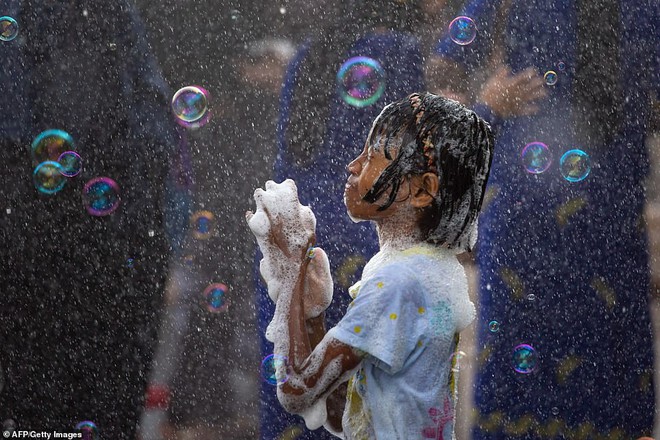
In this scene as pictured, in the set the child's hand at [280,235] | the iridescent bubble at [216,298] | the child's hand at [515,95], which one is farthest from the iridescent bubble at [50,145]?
the child's hand at [280,235]

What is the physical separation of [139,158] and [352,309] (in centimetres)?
184

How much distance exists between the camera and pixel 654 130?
9.80ft

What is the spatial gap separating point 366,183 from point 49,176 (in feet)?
5.22

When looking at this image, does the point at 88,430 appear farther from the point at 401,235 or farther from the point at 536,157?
the point at 401,235

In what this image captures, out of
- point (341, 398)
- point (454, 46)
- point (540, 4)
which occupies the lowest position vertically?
point (341, 398)

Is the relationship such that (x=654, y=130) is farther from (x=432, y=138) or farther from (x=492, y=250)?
(x=432, y=138)

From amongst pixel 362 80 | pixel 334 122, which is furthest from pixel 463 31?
pixel 334 122

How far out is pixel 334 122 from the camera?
295cm

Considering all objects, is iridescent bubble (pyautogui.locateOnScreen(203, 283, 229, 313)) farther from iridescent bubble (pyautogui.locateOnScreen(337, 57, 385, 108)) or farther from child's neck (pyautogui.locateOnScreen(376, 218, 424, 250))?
child's neck (pyautogui.locateOnScreen(376, 218, 424, 250))

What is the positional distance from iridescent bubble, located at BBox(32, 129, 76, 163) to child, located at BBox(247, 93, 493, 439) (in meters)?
1.55

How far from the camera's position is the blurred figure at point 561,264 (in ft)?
9.57

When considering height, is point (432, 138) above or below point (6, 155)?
above

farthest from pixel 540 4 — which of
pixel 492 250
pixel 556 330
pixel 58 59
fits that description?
pixel 58 59

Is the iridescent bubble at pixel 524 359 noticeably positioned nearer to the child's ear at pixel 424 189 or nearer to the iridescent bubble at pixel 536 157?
the iridescent bubble at pixel 536 157
